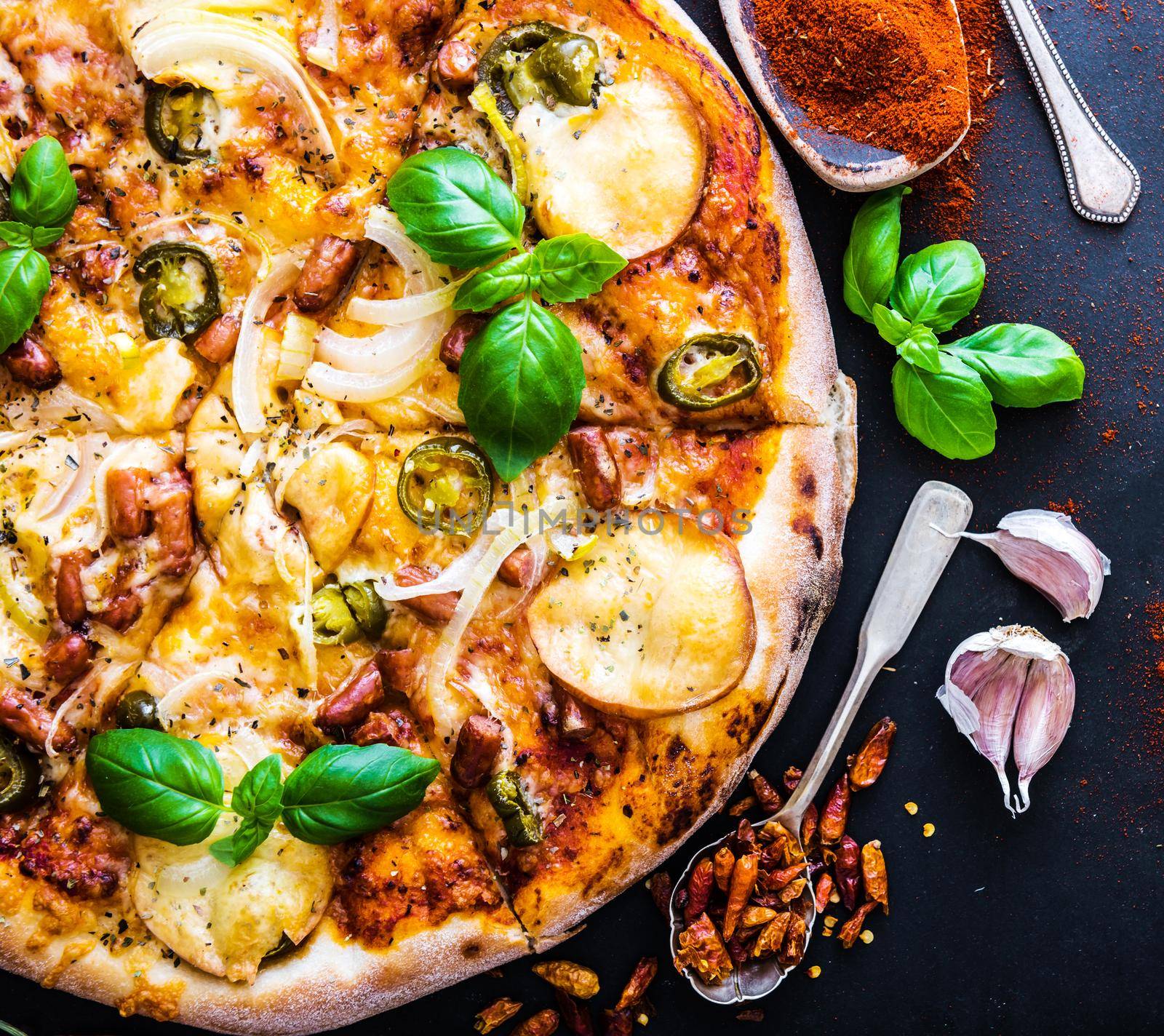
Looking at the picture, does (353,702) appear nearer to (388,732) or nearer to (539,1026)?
(388,732)

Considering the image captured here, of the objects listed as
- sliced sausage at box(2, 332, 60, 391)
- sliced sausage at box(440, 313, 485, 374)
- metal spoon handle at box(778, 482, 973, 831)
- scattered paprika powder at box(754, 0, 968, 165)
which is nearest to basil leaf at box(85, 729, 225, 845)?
sliced sausage at box(2, 332, 60, 391)

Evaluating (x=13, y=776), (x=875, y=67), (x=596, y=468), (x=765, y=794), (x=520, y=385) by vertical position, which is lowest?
(x=765, y=794)

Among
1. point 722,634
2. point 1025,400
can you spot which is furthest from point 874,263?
point 722,634

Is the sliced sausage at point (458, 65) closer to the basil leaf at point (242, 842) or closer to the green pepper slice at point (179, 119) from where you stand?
the green pepper slice at point (179, 119)

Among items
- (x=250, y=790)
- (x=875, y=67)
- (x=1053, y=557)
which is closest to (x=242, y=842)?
(x=250, y=790)

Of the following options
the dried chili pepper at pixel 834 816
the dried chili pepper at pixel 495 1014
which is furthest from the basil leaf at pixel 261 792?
the dried chili pepper at pixel 834 816
